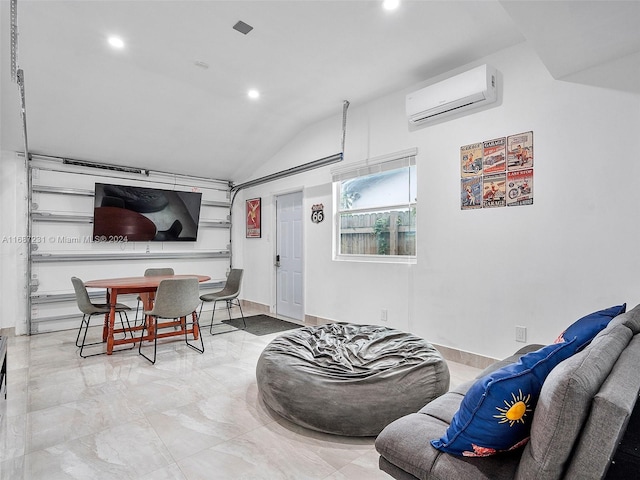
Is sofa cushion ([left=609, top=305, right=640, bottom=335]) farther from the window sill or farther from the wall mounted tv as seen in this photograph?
the wall mounted tv

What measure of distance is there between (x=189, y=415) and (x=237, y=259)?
4601mm

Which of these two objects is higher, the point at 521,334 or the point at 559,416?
the point at 559,416

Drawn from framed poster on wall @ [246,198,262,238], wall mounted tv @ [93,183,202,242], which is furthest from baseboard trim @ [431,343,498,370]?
wall mounted tv @ [93,183,202,242]

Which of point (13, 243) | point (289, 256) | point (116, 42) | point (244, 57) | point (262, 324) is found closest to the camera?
point (116, 42)

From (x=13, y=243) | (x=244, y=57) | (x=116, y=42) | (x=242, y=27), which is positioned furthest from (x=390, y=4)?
(x=13, y=243)

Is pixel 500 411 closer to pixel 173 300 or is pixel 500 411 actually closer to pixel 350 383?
pixel 350 383

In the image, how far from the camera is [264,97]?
4410 mm

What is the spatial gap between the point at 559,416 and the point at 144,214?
19.6 ft

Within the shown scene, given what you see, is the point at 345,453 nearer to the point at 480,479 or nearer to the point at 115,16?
the point at 480,479

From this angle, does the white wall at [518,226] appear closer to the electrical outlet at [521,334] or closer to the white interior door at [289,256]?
the electrical outlet at [521,334]

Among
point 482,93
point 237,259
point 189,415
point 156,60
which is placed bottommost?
point 189,415

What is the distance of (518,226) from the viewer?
3160 millimetres

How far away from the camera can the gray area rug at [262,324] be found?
509 centimetres

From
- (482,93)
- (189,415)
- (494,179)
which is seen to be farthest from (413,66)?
(189,415)
